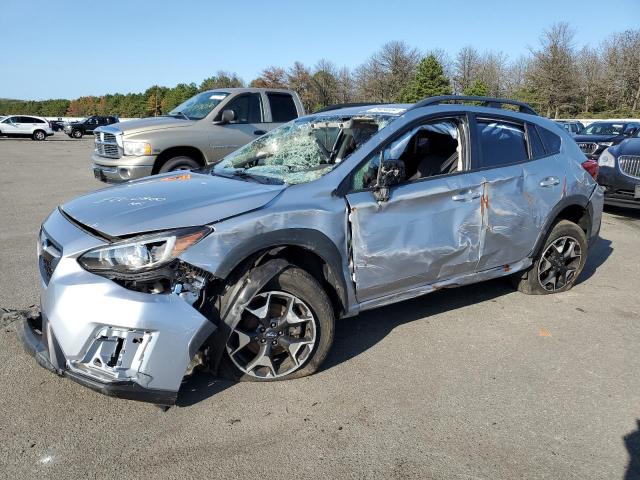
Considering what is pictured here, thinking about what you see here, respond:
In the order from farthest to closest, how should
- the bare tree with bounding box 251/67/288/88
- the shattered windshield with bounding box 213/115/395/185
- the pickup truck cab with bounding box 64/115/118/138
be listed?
the bare tree with bounding box 251/67/288/88, the pickup truck cab with bounding box 64/115/118/138, the shattered windshield with bounding box 213/115/395/185

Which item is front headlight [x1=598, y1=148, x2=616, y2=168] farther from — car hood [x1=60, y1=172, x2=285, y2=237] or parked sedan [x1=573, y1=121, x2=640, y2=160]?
car hood [x1=60, y1=172, x2=285, y2=237]

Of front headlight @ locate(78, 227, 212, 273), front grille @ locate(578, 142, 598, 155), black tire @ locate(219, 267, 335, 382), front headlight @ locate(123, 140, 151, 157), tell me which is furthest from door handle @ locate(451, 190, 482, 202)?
front grille @ locate(578, 142, 598, 155)

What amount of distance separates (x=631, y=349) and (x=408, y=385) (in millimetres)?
1895

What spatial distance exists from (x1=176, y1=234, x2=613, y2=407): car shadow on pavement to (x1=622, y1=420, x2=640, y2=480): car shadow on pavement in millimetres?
1689

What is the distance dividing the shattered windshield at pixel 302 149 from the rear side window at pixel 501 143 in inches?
35.5

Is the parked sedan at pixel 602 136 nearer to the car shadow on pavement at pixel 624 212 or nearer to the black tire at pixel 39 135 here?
the car shadow on pavement at pixel 624 212

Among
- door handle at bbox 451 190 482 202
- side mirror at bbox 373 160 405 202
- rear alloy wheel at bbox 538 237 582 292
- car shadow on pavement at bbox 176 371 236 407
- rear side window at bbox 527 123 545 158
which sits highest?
rear side window at bbox 527 123 545 158

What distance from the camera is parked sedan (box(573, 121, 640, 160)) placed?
42.4ft

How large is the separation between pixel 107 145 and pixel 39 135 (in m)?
34.2

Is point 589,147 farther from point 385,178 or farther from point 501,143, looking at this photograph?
point 385,178

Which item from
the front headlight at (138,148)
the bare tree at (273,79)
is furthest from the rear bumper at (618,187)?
the bare tree at (273,79)

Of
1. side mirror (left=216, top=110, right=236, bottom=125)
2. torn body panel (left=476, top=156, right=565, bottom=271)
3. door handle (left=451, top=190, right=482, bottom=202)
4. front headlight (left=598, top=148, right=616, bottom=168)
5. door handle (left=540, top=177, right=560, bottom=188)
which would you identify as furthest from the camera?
front headlight (left=598, top=148, right=616, bottom=168)

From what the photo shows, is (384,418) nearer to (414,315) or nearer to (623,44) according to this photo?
(414,315)

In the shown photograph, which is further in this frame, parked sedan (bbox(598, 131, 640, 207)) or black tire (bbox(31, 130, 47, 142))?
black tire (bbox(31, 130, 47, 142))
